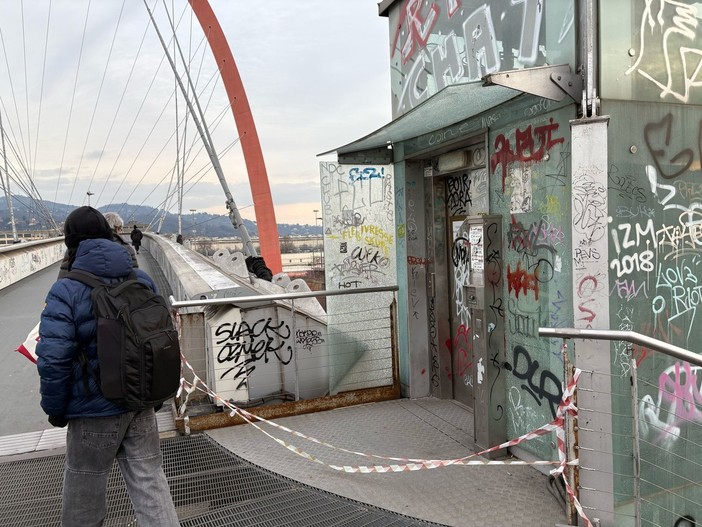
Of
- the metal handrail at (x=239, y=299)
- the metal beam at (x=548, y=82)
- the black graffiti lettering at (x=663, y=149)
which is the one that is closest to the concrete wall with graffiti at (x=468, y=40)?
the metal beam at (x=548, y=82)

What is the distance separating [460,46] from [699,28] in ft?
6.44

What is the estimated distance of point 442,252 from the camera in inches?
249

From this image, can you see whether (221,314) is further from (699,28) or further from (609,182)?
(699,28)

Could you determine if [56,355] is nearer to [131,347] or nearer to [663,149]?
[131,347]

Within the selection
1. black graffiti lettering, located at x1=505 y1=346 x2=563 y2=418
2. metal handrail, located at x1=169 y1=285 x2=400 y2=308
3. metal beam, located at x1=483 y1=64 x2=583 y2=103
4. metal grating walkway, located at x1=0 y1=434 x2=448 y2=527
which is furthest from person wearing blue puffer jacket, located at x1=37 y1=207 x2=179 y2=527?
black graffiti lettering, located at x1=505 y1=346 x2=563 y2=418

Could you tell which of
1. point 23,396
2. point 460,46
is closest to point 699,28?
point 460,46

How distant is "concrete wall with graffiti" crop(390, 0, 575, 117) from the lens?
4.02 meters

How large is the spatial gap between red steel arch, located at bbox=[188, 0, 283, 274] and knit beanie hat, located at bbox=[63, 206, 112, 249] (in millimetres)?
29083

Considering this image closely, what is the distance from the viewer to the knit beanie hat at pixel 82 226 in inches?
120

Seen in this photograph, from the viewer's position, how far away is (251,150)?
32.9 meters

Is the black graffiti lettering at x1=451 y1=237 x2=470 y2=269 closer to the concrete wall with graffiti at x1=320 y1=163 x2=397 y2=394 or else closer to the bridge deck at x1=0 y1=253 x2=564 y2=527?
the concrete wall with graffiti at x1=320 y1=163 x2=397 y2=394

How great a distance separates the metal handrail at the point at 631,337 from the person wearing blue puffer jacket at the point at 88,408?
2.45 metres

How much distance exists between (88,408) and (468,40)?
4.35m

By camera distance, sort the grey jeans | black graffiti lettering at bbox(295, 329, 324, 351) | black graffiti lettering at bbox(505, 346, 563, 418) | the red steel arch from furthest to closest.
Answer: the red steel arch < black graffiti lettering at bbox(295, 329, 324, 351) < black graffiti lettering at bbox(505, 346, 563, 418) < the grey jeans
